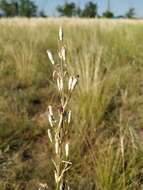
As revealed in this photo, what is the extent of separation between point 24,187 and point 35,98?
1.44 metres

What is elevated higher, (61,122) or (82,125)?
(61,122)

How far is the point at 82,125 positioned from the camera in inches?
106

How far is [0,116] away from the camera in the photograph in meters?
2.98

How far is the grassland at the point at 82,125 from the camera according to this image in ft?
7.23

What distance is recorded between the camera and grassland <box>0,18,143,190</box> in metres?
2.21

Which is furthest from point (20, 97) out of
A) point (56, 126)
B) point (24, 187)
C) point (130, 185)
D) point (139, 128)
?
point (56, 126)

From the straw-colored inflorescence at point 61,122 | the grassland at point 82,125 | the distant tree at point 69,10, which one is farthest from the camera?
the distant tree at point 69,10

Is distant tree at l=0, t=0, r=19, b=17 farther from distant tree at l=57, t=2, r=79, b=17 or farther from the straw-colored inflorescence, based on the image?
the straw-colored inflorescence

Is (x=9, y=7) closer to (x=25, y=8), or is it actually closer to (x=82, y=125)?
(x=25, y=8)

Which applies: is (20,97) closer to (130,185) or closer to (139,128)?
(139,128)

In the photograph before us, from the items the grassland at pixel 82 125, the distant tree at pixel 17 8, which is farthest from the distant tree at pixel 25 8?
the grassland at pixel 82 125

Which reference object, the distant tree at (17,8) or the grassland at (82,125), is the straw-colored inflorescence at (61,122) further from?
the distant tree at (17,8)

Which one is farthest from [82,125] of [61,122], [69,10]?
[69,10]

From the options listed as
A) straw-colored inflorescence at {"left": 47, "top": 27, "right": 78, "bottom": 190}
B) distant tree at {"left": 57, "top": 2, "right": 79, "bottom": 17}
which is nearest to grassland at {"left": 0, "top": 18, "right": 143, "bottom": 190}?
straw-colored inflorescence at {"left": 47, "top": 27, "right": 78, "bottom": 190}
